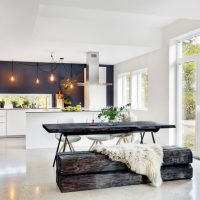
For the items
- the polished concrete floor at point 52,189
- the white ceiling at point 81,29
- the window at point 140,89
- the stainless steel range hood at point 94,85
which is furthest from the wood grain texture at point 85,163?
the window at point 140,89

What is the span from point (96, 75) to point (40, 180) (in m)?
3.65

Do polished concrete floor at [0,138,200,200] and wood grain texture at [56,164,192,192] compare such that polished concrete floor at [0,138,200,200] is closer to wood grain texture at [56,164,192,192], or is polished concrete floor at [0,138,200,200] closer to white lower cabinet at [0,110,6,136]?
wood grain texture at [56,164,192,192]

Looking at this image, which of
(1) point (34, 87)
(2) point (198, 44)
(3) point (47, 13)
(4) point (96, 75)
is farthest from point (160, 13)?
(1) point (34, 87)

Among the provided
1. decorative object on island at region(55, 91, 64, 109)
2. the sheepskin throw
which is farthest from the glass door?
decorative object on island at region(55, 91, 64, 109)

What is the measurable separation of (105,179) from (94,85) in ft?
12.4

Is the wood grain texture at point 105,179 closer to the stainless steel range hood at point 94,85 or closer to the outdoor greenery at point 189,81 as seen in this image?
the outdoor greenery at point 189,81

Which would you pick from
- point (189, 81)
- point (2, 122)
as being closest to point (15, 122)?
point (2, 122)

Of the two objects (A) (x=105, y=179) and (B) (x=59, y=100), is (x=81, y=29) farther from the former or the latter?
(B) (x=59, y=100)

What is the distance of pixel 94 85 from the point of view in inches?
281

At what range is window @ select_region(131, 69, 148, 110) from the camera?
766cm

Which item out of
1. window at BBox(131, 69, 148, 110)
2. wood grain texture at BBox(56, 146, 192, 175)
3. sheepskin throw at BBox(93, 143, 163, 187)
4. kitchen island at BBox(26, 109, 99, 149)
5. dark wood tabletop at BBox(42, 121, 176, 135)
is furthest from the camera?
window at BBox(131, 69, 148, 110)

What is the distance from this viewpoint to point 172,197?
3301mm

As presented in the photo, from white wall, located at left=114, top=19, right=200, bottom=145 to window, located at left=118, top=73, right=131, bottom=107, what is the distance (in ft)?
4.91

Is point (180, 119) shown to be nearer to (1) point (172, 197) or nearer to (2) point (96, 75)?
(2) point (96, 75)
